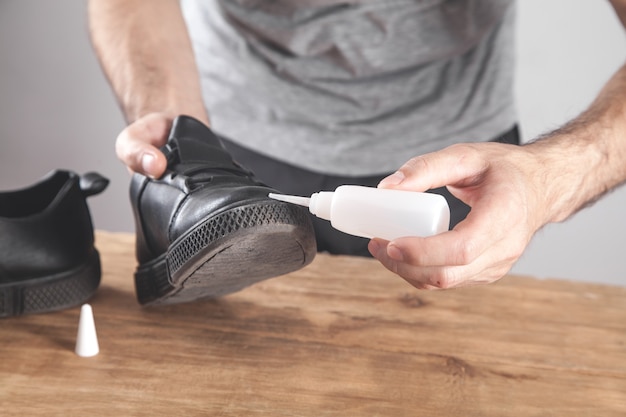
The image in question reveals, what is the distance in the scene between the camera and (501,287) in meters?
A: 1.17

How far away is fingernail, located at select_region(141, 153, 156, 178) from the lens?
96cm

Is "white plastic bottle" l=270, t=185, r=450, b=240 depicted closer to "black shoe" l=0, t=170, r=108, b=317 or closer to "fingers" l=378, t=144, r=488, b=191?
"fingers" l=378, t=144, r=488, b=191

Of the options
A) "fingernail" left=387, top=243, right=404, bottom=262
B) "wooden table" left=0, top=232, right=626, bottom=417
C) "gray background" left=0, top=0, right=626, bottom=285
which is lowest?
"gray background" left=0, top=0, right=626, bottom=285

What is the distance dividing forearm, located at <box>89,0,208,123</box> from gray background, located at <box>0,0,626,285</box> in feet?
4.14

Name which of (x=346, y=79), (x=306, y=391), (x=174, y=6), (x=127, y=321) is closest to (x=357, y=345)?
(x=306, y=391)

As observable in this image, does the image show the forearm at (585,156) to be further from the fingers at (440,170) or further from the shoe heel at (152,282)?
the shoe heel at (152,282)

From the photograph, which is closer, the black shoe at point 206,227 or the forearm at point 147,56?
the black shoe at point 206,227

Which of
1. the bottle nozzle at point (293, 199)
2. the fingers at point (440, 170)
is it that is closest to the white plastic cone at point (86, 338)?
the bottle nozzle at point (293, 199)

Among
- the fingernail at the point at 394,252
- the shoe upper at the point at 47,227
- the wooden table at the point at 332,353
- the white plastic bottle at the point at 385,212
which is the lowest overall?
the wooden table at the point at 332,353

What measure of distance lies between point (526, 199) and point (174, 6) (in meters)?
0.81

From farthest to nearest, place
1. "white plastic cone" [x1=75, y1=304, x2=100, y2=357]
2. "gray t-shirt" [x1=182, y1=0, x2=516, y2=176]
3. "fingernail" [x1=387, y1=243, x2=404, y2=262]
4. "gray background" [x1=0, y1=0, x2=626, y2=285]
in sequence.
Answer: "gray background" [x1=0, y1=0, x2=626, y2=285] < "gray t-shirt" [x1=182, y1=0, x2=516, y2=176] < "white plastic cone" [x1=75, y1=304, x2=100, y2=357] < "fingernail" [x1=387, y1=243, x2=404, y2=262]

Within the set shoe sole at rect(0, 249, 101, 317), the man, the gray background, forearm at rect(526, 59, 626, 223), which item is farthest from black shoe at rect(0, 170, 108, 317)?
the gray background

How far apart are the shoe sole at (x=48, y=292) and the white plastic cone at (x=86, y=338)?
0.11m

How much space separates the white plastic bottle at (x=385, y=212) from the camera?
0.70 m
